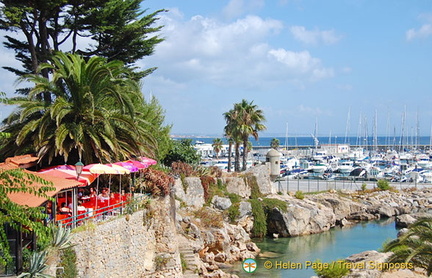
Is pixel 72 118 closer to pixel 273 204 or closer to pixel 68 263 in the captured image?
pixel 68 263

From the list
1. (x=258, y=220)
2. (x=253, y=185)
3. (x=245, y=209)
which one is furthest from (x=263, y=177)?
(x=245, y=209)

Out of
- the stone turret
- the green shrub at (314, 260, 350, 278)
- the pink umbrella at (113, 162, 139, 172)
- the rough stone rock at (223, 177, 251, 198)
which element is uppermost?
the pink umbrella at (113, 162, 139, 172)

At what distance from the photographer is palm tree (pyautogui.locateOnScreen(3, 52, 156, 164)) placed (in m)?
20.1

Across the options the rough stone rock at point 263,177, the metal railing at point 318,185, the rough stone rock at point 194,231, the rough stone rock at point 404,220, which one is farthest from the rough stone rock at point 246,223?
the rough stone rock at point 404,220

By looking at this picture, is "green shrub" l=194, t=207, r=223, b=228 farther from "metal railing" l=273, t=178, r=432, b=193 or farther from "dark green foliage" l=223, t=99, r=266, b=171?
"metal railing" l=273, t=178, r=432, b=193

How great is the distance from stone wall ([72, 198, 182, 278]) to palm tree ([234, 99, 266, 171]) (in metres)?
25.4

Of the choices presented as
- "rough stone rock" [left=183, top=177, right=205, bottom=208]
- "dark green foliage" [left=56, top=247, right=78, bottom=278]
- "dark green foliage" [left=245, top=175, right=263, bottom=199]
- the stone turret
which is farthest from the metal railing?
"dark green foliage" [left=56, top=247, right=78, bottom=278]

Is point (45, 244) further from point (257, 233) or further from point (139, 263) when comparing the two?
point (257, 233)

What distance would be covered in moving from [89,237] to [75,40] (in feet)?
56.6

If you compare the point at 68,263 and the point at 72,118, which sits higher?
the point at 72,118

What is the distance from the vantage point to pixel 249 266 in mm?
30562

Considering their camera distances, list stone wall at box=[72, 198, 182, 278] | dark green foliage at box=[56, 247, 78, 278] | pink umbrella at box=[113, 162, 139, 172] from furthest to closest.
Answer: pink umbrella at box=[113, 162, 139, 172], stone wall at box=[72, 198, 182, 278], dark green foliage at box=[56, 247, 78, 278]

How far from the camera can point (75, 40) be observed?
30031 millimetres

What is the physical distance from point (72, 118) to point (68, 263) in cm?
804
